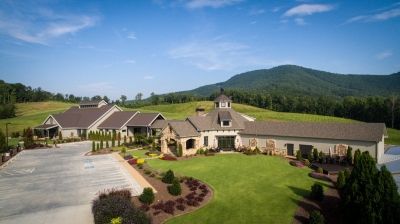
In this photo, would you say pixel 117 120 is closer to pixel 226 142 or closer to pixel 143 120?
pixel 143 120

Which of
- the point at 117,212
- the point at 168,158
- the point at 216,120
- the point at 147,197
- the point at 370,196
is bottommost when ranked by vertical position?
the point at 147,197

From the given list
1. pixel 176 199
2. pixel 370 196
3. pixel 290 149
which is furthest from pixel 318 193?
pixel 290 149

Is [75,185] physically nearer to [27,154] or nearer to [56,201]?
[56,201]

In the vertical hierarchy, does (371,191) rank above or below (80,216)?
above

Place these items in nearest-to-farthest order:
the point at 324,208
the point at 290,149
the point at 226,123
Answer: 1. the point at 324,208
2. the point at 290,149
3. the point at 226,123

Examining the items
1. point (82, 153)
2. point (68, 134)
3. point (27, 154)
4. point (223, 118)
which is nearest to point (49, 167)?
point (82, 153)

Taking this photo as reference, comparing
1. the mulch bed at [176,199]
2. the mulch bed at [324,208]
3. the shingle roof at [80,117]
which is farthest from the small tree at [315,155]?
the shingle roof at [80,117]

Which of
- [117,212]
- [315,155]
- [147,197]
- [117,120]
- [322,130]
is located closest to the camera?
[117,212]
